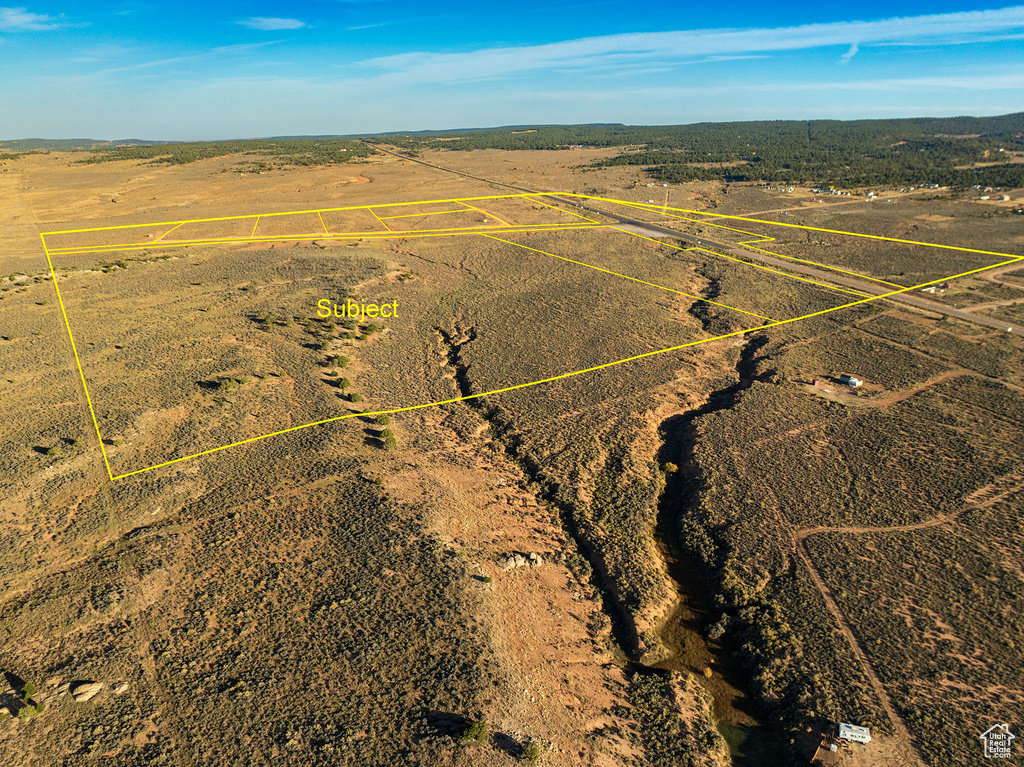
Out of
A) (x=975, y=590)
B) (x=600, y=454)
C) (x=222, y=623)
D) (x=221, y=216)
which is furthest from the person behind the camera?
(x=221, y=216)

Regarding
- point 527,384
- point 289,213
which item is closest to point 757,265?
point 527,384

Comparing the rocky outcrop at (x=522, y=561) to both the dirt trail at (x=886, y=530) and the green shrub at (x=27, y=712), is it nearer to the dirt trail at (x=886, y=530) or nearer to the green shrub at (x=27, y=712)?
the dirt trail at (x=886, y=530)

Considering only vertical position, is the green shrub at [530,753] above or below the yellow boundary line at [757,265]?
below

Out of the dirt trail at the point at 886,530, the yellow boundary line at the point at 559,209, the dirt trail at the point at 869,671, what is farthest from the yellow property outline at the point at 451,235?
the dirt trail at the point at 869,671

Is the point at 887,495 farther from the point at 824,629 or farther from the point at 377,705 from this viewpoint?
the point at 377,705

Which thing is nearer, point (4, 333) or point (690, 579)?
point (690, 579)

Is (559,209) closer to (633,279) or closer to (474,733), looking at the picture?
(633,279)

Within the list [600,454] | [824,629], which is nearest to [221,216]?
[600,454]
